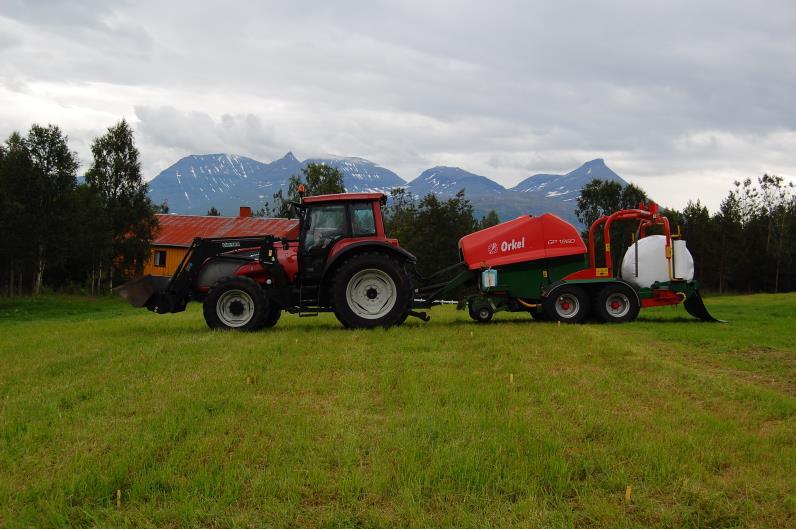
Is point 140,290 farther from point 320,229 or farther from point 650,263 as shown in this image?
point 650,263

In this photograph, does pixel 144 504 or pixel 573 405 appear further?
pixel 573 405

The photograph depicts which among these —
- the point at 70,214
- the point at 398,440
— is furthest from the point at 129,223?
the point at 398,440

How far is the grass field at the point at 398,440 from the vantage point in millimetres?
3750

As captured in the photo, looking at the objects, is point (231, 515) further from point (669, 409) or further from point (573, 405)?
point (669, 409)

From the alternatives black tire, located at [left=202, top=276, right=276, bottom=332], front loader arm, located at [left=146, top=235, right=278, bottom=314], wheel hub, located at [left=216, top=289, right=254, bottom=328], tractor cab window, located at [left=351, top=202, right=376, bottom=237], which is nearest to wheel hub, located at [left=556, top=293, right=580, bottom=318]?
tractor cab window, located at [left=351, top=202, right=376, bottom=237]

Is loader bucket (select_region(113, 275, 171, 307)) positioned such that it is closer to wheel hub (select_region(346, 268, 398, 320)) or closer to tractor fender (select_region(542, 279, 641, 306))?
wheel hub (select_region(346, 268, 398, 320))

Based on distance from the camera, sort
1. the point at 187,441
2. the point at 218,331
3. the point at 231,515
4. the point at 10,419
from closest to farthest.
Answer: the point at 231,515
the point at 187,441
the point at 10,419
the point at 218,331

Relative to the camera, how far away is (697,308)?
1502 cm

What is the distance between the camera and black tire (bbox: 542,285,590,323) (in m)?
14.0

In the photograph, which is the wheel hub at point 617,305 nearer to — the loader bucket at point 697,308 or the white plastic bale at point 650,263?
the white plastic bale at point 650,263

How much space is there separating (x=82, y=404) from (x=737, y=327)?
39.2ft

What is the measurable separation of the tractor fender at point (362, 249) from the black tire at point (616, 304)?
4.47 m

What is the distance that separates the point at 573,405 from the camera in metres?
5.75

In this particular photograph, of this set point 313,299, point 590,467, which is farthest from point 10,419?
point 313,299
